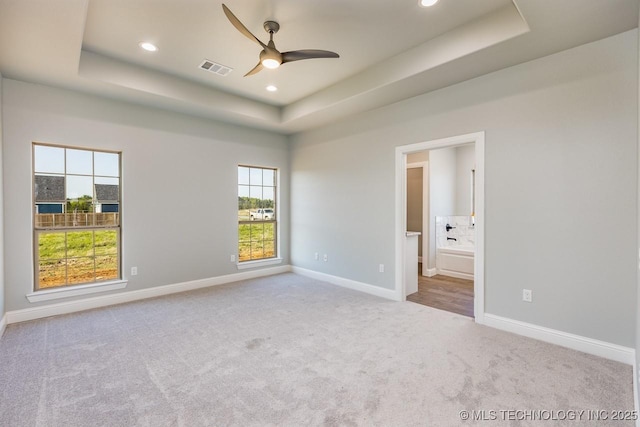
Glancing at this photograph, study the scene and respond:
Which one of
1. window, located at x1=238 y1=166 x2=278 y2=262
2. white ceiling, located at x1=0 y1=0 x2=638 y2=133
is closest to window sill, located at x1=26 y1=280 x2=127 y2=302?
window, located at x1=238 y1=166 x2=278 y2=262

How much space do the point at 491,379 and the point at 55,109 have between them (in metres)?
5.38

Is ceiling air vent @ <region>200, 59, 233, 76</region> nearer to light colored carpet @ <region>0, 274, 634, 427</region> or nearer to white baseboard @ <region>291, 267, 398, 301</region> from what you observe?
light colored carpet @ <region>0, 274, 634, 427</region>

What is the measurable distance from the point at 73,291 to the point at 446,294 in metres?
5.15

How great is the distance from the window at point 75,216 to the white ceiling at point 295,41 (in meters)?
0.93

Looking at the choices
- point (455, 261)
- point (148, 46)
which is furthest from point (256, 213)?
point (455, 261)

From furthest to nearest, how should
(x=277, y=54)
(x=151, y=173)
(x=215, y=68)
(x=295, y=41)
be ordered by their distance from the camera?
1. (x=151, y=173)
2. (x=215, y=68)
3. (x=295, y=41)
4. (x=277, y=54)

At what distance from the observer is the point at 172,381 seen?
2238 millimetres

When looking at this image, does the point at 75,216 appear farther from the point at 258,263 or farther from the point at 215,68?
the point at 258,263

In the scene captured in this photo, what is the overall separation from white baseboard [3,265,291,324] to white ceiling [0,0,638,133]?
2678 millimetres

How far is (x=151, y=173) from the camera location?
434 cm

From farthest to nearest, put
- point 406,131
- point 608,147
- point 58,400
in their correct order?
1. point 406,131
2. point 608,147
3. point 58,400

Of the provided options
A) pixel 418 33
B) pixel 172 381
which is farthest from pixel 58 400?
pixel 418 33

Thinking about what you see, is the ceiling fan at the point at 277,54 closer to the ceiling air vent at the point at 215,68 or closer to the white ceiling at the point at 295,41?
the white ceiling at the point at 295,41

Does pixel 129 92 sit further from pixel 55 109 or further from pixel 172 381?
pixel 172 381
